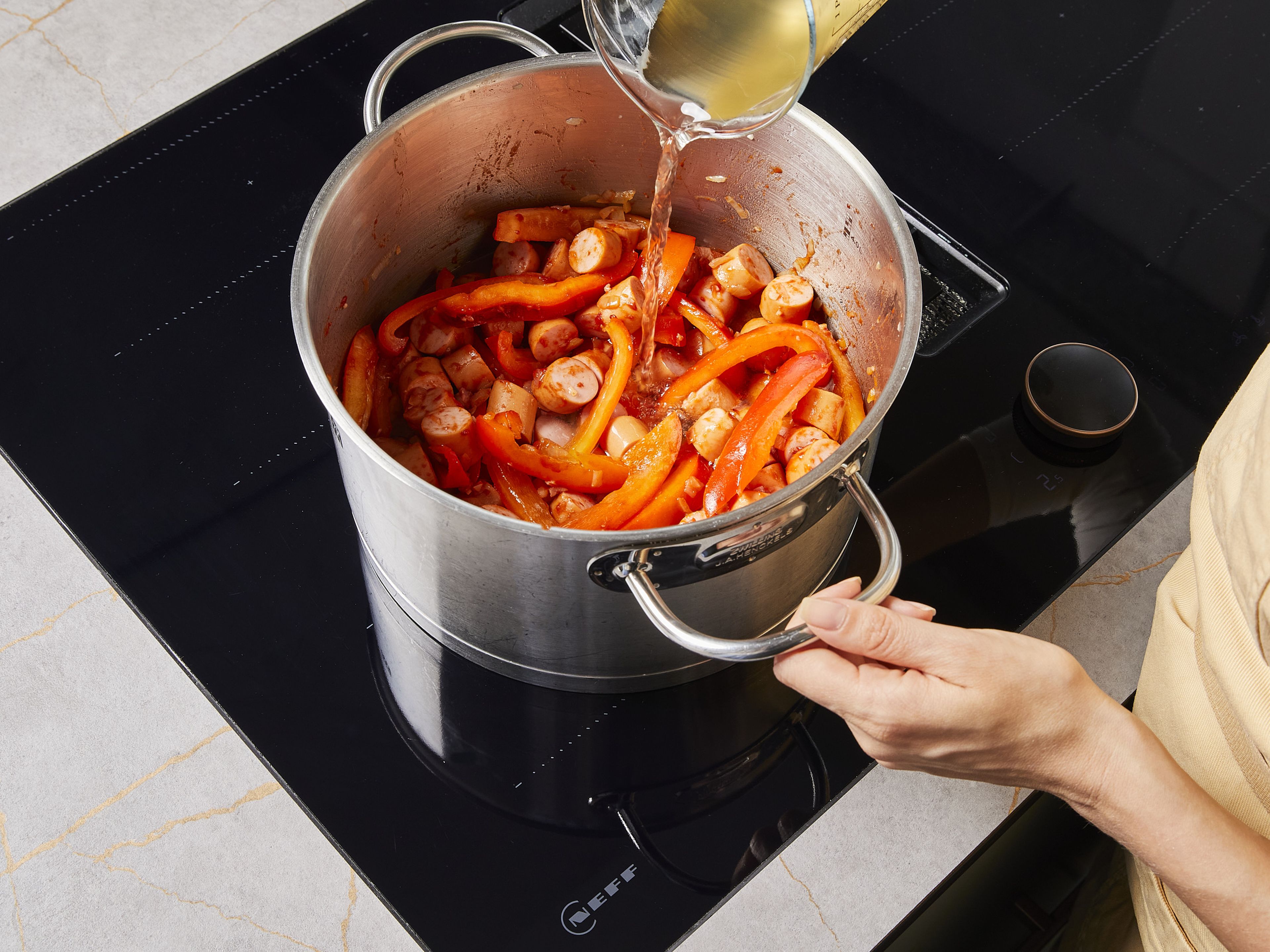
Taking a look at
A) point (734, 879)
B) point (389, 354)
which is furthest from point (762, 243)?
point (734, 879)

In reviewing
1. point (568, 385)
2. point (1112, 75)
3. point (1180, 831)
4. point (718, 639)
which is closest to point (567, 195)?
point (568, 385)

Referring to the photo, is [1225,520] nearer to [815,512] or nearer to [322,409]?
[815,512]

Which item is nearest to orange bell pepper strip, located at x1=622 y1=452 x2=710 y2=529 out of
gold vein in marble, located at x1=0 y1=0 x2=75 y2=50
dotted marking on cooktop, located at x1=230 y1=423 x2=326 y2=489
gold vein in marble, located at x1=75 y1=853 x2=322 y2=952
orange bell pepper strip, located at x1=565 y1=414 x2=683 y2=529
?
orange bell pepper strip, located at x1=565 y1=414 x2=683 y2=529

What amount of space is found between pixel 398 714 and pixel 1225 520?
66 cm

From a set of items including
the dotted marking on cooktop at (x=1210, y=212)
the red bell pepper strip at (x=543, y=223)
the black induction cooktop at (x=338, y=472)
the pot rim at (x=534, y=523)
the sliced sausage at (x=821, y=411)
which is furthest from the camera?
the dotted marking on cooktop at (x=1210, y=212)

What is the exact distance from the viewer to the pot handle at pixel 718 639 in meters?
0.71

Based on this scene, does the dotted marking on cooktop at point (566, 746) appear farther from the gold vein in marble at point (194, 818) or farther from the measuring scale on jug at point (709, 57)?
the measuring scale on jug at point (709, 57)

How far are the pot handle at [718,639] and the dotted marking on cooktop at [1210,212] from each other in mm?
651

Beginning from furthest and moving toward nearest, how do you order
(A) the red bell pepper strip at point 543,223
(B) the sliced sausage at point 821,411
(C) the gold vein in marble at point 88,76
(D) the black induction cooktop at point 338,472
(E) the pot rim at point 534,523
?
1. (C) the gold vein in marble at point 88,76
2. (A) the red bell pepper strip at point 543,223
3. (B) the sliced sausage at point 821,411
4. (D) the black induction cooktop at point 338,472
5. (E) the pot rim at point 534,523

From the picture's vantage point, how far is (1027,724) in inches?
29.5

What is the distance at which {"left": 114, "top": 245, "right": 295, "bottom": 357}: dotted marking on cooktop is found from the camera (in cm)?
107

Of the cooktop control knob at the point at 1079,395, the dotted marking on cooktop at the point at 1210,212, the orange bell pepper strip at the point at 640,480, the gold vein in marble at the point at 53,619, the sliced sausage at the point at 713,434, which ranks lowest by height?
the dotted marking on cooktop at the point at 1210,212

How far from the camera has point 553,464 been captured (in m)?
0.95

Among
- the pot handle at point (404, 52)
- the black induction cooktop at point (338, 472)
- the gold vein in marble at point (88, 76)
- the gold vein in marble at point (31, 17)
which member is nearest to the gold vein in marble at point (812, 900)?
the black induction cooktop at point (338, 472)
